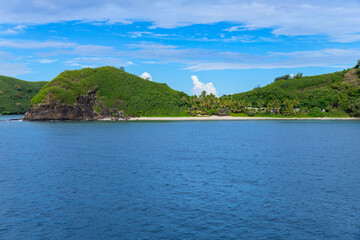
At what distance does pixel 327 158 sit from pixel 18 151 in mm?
68789

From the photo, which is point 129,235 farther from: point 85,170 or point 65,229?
point 85,170

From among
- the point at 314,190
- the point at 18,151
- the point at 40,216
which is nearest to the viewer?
the point at 40,216

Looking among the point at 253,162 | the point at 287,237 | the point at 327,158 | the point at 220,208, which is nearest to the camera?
the point at 287,237

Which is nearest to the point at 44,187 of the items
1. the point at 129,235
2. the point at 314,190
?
the point at 129,235

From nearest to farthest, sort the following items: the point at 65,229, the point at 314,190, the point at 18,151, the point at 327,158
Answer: the point at 65,229 < the point at 314,190 < the point at 327,158 < the point at 18,151

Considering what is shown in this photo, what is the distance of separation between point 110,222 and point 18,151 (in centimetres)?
5701

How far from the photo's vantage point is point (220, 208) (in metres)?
31.2

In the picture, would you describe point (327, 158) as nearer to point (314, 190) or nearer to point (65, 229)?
point (314, 190)

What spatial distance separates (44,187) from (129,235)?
1970cm

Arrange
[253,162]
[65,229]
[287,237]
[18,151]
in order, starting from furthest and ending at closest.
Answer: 1. [18,151]
2. [253,162]
3. [65,229]
4. [287,237]

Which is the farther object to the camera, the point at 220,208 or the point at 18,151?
the point at 18,151

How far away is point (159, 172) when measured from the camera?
49344 mm

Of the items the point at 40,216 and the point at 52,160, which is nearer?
the point at 40,216

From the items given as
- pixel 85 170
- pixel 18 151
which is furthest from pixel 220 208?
pixel 18 151
